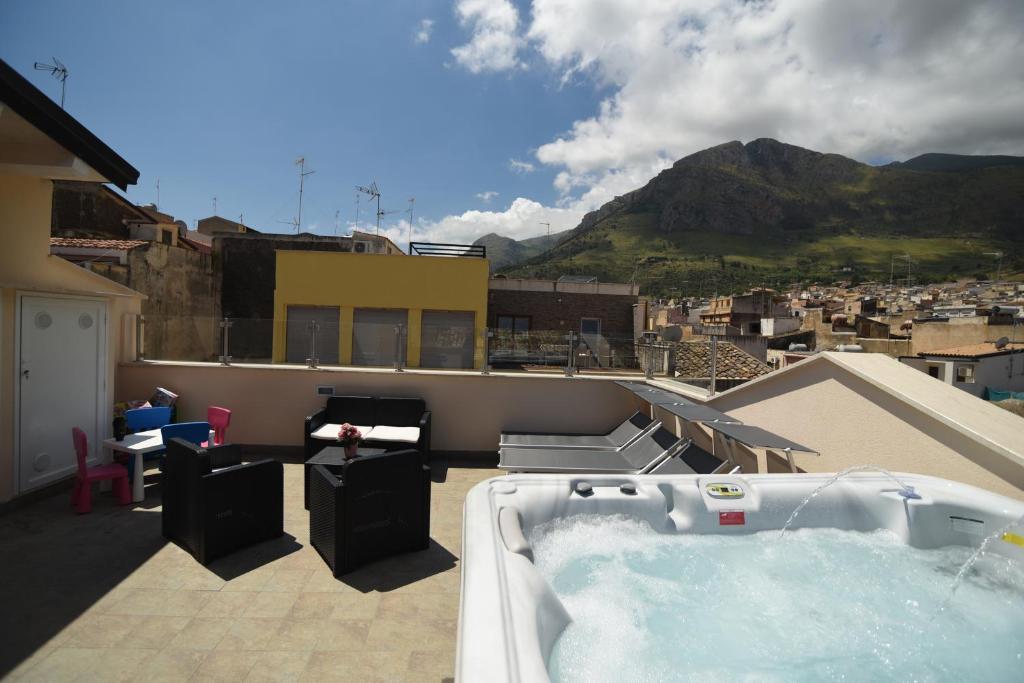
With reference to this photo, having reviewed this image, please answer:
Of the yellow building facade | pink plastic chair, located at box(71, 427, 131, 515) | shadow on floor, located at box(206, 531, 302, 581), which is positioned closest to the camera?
shadow on floor, located at box(206, 531, 302, 581)

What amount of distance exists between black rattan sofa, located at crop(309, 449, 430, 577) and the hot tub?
0.74 metres

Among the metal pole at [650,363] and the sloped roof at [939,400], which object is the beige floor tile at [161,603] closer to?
the sloped roof at [939,400]

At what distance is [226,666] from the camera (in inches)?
114

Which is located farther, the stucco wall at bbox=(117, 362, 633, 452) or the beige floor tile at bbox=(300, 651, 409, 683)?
the stucco wall at bbox=(117, 362, 633, 452)

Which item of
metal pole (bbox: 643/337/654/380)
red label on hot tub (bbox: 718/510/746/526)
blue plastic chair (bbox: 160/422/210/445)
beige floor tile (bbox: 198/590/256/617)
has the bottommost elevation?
beige floor tile (bbox: 198/590/256/617)

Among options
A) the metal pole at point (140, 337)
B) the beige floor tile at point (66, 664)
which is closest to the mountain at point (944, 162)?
the metal pole at point (140, 337)

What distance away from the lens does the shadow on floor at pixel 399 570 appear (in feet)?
12.7

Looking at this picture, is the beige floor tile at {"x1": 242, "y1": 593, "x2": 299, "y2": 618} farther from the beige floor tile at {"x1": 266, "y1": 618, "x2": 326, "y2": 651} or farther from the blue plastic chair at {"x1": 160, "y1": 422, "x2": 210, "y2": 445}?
the blue plastic chair at {"x1": 160, "y1": 422, "x2": 210, "y2": 445}

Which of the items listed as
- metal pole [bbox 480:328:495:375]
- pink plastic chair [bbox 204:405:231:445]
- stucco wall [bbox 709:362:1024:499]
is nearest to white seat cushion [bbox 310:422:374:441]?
pink plastic chair [bbox 204:405:231:445]

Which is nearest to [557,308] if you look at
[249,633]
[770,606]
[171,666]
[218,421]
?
[218,421]

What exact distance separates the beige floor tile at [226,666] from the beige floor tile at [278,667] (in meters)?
0.04

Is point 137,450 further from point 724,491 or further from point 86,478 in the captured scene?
point 724,491

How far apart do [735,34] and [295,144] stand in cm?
1541

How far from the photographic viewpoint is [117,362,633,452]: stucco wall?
7.66 meters
